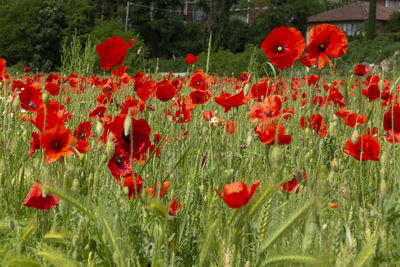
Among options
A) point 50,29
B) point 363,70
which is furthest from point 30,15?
point 363,70

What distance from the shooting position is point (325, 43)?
1.78 m

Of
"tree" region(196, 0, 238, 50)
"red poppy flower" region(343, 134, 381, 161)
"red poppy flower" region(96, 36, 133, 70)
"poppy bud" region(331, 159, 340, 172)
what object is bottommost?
"poppy bud" region(331, 159, 340, 172)

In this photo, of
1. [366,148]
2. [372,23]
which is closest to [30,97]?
[366,148]

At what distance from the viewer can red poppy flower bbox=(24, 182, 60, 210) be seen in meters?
1.05

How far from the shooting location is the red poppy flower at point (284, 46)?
64.0 inches

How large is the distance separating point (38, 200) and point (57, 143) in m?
0.15

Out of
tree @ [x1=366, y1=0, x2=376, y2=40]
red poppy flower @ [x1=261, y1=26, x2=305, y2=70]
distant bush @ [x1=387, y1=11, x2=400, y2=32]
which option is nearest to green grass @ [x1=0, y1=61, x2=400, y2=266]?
red poppy flower @ [x1=261, y1=26, x2=305, y2=70]

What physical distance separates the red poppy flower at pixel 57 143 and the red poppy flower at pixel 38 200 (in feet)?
0.26

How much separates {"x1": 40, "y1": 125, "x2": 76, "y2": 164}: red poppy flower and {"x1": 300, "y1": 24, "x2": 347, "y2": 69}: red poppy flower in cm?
107

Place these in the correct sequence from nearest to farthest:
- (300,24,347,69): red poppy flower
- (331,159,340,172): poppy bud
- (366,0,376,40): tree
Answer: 1. (331,159,340,172): poppy bud
2. (300,24,347,69): red poppy flower
3. (366,0,376,40): tree

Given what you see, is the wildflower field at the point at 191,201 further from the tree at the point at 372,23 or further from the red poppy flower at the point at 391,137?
the tree at the point at 372,23

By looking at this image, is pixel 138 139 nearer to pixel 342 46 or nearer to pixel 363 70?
pixel 342 46

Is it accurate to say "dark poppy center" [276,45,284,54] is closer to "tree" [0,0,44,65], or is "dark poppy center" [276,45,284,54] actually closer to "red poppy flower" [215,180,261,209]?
"red poppy flower" [215,180,261,209]

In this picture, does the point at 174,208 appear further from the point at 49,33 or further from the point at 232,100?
the point at 49,33
